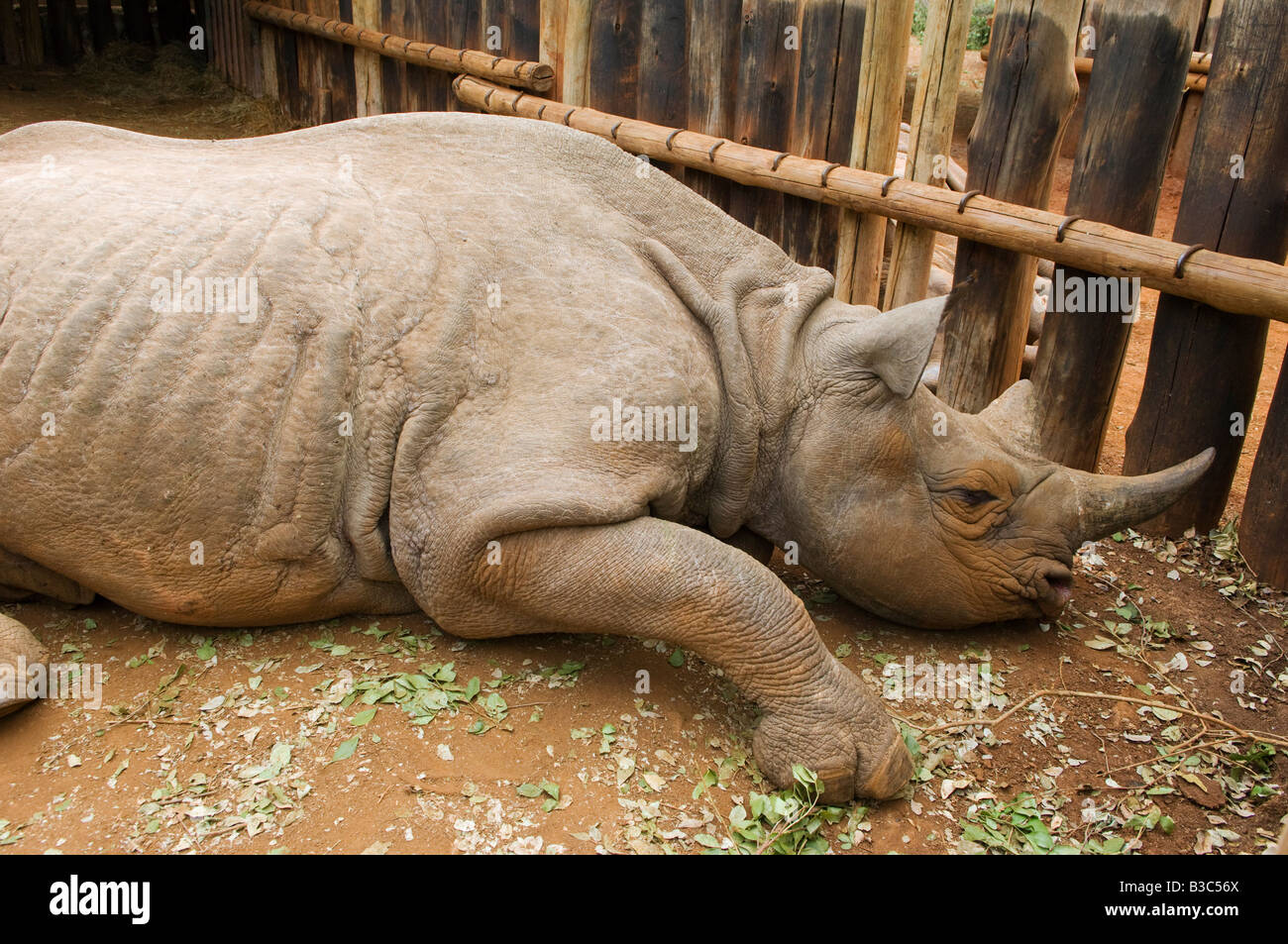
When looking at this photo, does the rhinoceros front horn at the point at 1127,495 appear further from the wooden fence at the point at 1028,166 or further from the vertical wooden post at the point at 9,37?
the vertical wooden post at the point at 9,37

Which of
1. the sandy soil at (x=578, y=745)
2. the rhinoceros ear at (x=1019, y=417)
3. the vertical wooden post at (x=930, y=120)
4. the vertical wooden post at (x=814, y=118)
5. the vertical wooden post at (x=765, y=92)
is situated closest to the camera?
the sandy soil at (x=578, y=745)

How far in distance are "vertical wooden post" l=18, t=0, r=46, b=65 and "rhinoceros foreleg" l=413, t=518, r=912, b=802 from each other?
12.8 metres

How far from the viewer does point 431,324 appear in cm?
389

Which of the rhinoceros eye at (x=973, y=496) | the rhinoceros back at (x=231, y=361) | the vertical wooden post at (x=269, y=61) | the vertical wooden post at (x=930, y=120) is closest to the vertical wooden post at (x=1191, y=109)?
the vertical wooden post at (x=930, y=120)

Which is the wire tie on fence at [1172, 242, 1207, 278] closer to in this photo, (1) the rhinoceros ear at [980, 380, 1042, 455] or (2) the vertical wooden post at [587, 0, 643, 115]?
(1) the rhinoceros ear at [980, 380, 1042, 455]

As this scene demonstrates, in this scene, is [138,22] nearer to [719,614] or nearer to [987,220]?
[987,220]

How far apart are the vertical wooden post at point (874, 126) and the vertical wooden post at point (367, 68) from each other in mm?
5595

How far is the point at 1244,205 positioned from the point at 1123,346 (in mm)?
859

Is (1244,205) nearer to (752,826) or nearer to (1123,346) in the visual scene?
(1123,346)

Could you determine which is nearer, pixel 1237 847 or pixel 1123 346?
pixel 1237 847

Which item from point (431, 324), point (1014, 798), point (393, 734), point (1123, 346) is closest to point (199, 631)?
point (393, 734)

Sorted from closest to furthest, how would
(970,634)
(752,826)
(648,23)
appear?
1. (752,826)
2. (970,634)
3. (648,23)

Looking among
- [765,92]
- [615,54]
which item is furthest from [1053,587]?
[615,54]

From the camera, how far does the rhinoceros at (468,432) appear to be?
3734mm
